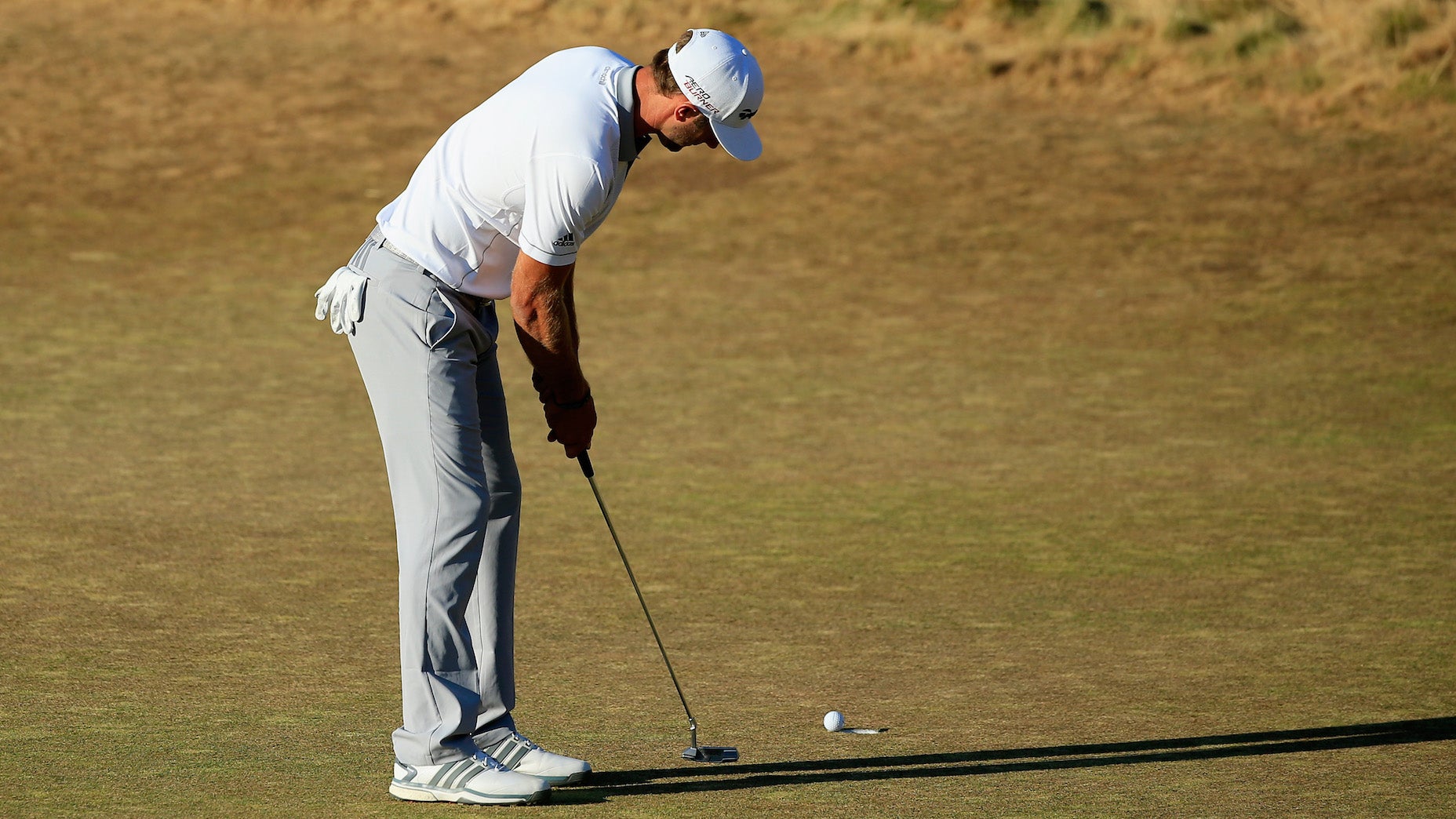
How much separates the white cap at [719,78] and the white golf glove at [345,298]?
948 mm

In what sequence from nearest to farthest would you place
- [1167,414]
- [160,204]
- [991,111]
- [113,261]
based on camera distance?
[1167,414], [113,261], [160,204], [991,111]

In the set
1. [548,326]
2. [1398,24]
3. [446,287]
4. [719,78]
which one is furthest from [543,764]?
[1398,24]

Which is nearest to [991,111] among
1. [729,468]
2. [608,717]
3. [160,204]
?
[160,204]

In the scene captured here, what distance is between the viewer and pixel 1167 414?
11.1 meters

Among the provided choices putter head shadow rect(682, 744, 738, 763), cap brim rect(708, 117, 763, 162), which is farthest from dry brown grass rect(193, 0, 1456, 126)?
putter head shadow rect(682, 744, 738, 763)

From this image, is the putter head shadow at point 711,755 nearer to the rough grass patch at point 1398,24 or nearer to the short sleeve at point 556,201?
the short sleeve at point 556,201

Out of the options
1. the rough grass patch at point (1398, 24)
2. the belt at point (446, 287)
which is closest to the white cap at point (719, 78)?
the belt at point (446, 287)

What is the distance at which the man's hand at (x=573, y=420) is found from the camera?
4.77 metres

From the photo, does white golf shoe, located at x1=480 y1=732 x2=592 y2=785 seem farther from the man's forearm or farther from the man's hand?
the man's forearm

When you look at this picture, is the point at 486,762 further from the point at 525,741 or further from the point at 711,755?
the point at 711,755

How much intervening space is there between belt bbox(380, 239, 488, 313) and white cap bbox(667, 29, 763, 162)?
0.74 meters

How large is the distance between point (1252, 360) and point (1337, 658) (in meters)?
6.85

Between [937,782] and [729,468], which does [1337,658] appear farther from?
[729,468]

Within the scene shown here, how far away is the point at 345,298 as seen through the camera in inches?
181
